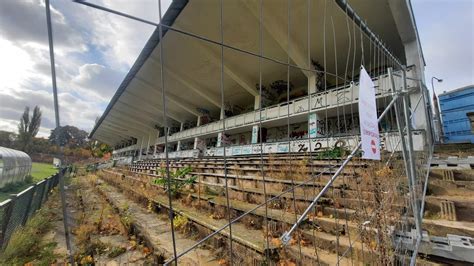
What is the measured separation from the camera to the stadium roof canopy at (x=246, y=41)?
9.59 metres

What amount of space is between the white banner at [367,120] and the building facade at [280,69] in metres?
1.07

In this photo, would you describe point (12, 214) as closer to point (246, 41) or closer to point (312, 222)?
point (312, 222)

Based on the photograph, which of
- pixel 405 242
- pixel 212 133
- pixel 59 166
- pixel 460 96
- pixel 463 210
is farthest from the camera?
pixel 212 133

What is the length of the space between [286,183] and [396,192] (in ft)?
5.64

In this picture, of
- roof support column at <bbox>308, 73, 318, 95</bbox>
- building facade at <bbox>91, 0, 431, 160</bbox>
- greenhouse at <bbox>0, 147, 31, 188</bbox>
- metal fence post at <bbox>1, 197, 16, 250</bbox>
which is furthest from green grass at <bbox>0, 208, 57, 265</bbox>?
roof support column at <bbox>308, 73, 318, 95</bbox>

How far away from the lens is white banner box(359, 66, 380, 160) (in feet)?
5.04

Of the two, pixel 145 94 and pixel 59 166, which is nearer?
pixel 59 166

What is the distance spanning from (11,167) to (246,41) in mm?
14371

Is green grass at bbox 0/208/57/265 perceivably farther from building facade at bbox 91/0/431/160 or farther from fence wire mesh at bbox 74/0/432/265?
building facade at bbox 91/0/431/160

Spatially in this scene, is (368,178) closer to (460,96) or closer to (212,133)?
(460,96)

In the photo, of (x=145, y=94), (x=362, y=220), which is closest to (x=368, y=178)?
(x=362, y=220)

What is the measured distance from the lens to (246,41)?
12.2 meters

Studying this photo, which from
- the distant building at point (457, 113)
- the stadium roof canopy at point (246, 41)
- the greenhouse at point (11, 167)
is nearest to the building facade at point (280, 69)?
the stadium roof canopy at point (246, 41)

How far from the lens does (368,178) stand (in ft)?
9.29
